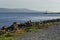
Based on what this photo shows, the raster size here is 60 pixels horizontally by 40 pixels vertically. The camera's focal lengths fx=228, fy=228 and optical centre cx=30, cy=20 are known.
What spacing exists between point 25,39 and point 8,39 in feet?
4.63

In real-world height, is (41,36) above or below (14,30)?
above

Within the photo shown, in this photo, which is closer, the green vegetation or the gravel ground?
→ the gravel ground

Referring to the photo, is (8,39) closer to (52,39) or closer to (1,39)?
(1,39)

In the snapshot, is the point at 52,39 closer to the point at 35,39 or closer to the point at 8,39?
the point at 35,39

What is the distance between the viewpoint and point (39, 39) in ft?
55.0

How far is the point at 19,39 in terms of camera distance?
1709 centimetres

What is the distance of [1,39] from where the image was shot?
57.1 feet

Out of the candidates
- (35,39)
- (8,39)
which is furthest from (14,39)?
(35,39)

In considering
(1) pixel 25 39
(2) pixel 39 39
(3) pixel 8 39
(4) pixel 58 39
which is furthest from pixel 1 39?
(4) pixel 58 39

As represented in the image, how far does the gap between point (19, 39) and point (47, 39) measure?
2.12m

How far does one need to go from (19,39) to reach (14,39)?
49 centimetres

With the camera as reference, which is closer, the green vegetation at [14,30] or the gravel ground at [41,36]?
the gravel ground at [41,36]

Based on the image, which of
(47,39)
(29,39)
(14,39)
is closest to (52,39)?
(47,39)

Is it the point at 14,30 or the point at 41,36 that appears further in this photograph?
the point at 14,30
